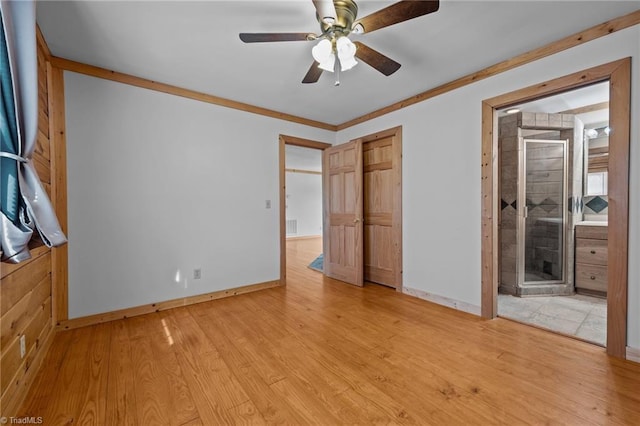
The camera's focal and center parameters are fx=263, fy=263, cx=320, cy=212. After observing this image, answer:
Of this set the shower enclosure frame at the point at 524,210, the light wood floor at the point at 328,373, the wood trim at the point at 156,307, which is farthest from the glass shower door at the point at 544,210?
the wood trim at the point at 156,307

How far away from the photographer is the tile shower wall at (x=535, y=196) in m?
3.42

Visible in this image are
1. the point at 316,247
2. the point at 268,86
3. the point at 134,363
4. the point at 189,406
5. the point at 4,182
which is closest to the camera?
the point at 4,182

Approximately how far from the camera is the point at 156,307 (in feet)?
9.23

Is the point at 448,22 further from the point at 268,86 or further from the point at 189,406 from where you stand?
the point at 189,406

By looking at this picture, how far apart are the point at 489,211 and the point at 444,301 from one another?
43.3 inches

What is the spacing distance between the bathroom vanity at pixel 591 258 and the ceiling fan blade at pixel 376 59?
136 inches

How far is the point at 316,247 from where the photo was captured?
732cm

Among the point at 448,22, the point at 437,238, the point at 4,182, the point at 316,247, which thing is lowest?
the point at 316,247

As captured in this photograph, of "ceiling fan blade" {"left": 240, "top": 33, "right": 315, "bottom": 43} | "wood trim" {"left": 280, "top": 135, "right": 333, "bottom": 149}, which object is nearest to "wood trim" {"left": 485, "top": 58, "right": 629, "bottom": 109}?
"ceiling fan blade" {"left": 240, "top": 33, "right": 315, "bottom": 43}

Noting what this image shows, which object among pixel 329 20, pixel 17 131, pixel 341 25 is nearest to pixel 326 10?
Result: pixel 329 20

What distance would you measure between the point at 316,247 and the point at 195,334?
5.11m

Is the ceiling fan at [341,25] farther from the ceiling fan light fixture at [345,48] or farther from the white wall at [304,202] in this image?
the white wall at [304,202]

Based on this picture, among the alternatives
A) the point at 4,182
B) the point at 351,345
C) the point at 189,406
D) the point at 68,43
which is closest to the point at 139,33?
the point at 68,43

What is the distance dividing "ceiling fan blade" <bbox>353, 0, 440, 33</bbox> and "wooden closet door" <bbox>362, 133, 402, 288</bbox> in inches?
77.4
